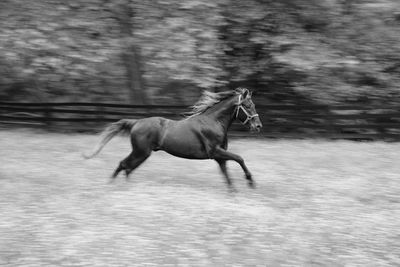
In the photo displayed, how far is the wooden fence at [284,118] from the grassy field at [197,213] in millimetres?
3041

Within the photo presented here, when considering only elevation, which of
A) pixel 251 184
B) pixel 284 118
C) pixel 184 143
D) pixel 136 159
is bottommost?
pixel 284 118

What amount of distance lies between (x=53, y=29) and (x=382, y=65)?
10.9 metres

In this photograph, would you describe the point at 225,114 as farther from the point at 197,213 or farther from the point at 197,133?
the point at 197,213

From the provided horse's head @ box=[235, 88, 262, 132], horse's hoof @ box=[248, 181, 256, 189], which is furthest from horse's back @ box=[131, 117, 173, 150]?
horse's hoof @ box=[248, 181, 256, 189]

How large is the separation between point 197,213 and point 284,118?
9211 millimetres

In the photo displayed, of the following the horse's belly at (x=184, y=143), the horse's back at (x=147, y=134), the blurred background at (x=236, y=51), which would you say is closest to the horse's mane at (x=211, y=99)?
the horse's belly at (x=184, y=143)

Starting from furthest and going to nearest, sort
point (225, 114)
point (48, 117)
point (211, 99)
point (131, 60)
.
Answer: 1. point (48, 117)
2. point (131, 60)
3. point (211, 99)
4. point (225, 114)

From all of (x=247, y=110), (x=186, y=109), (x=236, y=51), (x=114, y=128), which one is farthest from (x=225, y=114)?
(x=236, y=51)

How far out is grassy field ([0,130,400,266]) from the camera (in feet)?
24.3

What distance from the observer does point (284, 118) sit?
17.2 meters

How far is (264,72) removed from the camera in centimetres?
1767

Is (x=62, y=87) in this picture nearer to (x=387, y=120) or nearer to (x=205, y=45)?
(x=205, y=45)

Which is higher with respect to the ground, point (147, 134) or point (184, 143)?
point (147, 134)

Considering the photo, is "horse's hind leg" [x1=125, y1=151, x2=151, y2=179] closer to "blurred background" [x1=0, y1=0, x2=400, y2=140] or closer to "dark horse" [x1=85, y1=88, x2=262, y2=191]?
"dark horse" [x1=85, y1=88, x2=262, y2=191]
